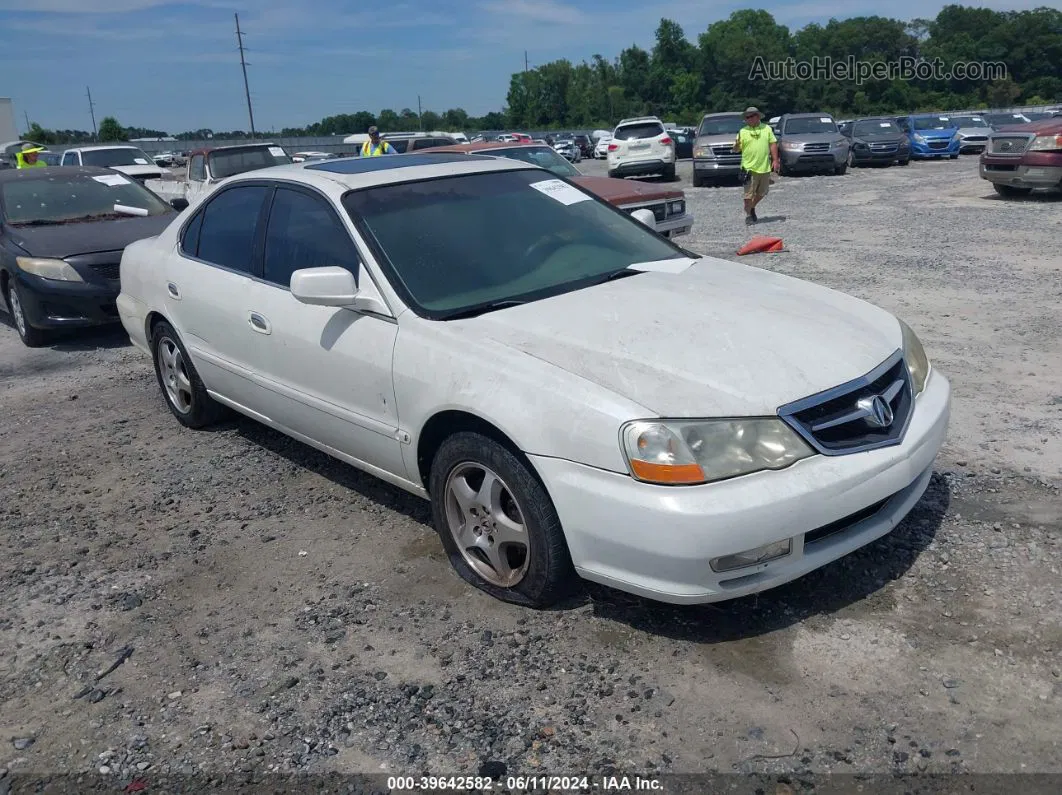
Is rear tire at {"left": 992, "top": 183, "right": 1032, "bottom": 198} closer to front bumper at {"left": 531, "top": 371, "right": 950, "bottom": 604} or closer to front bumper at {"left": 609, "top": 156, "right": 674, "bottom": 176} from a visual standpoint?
front bumper at {"left": 609, "top": 156, "right": 674, "bottom": 176}

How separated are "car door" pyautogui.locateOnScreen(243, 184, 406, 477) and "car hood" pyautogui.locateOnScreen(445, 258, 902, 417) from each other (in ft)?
1.63

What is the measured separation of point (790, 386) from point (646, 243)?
67.2 inches

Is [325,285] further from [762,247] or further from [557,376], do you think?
[762,247]

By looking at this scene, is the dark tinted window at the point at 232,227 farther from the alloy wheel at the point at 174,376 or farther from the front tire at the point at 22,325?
the front tire at the point at 22,325

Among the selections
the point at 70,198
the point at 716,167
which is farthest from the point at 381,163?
the point at 716,167

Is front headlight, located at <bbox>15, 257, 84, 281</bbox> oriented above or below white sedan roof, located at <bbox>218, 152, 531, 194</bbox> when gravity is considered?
below

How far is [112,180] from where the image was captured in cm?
958

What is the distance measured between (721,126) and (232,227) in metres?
20.4

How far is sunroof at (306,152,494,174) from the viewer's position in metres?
4.55

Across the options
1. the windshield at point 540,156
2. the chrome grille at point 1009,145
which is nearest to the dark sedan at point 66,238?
the windshield at point 540,156

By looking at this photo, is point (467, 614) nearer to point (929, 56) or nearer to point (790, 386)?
point (790, 386)

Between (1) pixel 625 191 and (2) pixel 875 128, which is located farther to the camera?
(2) pixel 875 128

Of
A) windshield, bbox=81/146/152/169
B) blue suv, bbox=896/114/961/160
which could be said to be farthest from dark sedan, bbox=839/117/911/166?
windshield, bbox=81/146/152/169

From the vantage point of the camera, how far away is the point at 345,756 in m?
2.77
